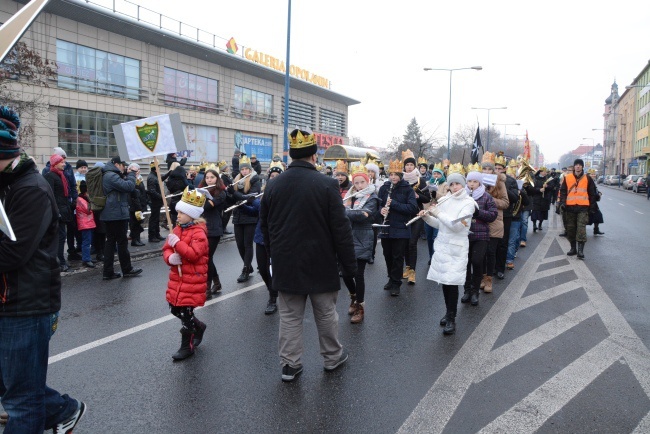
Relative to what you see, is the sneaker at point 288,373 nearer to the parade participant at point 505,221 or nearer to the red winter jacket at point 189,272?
the red winter jacket at point 189,272

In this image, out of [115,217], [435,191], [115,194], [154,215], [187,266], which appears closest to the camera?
[187,266]

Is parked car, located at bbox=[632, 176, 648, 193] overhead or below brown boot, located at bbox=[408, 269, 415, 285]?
overhead

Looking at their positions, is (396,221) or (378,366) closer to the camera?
(378,366)

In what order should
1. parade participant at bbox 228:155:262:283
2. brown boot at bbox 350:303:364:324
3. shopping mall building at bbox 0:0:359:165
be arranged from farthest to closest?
1. shopping mall building at bbox 0:0:359:165
2. parade participant at bbox 228:155:262:283
3. brown boot at bbox 350:303:364:324

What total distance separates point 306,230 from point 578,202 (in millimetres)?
8487

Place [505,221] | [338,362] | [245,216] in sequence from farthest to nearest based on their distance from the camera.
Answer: [505,221], [245,216], [338,362]

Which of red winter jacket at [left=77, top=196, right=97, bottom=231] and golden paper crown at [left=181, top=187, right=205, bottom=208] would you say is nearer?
golden paper crown at [left=181, top=187, right=205, bottom=208]

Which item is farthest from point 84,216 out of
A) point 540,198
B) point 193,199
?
point 540,198

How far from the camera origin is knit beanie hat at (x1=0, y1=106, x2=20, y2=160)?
8.45 ft

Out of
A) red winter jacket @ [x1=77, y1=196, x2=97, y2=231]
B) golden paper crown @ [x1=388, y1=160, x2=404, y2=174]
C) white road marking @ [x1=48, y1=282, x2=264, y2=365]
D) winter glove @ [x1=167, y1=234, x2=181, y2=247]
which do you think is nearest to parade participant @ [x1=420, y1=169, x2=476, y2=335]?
golden paper crown @ [x1=388, y1=160, x2=404, y2=174]

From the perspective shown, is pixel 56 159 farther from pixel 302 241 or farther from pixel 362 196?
pixel 302 241

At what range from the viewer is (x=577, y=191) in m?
10.5

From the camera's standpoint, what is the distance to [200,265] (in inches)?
186

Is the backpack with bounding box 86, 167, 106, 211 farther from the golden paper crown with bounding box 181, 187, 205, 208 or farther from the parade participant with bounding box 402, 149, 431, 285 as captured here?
the parade participant with bounding box 402, 149, 431, 285
